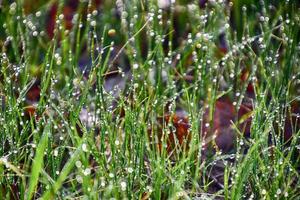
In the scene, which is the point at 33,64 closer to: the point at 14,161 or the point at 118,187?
the point at 14,161

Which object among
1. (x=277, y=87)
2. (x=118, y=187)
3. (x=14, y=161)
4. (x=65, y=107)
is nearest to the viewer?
(x=118, y=187)

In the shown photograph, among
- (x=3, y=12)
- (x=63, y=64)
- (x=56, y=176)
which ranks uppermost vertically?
(x=3, y=12)

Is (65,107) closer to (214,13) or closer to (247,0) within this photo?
(214,13)

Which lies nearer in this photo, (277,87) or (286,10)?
(277,87)

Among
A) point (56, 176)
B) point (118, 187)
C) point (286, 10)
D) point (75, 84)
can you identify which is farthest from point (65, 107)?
point (286, 10)

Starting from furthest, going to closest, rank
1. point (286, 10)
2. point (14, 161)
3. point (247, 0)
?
point (247, 0) < point (286, 10) < point (14, 161)

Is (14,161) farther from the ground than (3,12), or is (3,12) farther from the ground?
(3,12)
